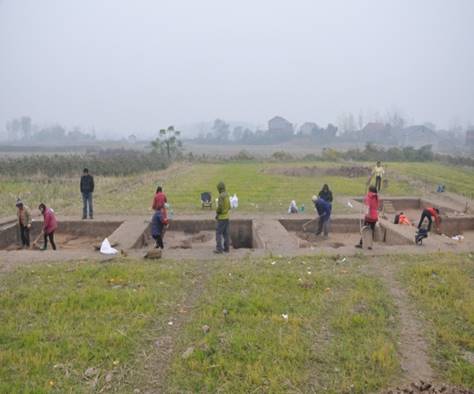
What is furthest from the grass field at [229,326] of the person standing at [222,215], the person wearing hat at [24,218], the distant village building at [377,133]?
the distant village building at [377,133]

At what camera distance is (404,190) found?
69.1 feet

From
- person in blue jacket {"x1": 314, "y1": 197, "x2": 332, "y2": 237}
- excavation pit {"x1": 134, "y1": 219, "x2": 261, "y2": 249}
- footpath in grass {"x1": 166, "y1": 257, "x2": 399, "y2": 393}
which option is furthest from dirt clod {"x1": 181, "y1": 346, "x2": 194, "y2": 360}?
person in blue jacket {"x1": 314, "y1": 197, "x2": 332, "y2": 237}

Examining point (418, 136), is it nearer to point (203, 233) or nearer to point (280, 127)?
point (280, 127)

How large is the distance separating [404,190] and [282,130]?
115 meters

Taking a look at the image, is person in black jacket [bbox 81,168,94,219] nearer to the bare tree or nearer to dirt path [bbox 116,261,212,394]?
dirt path [bbox 116,261,212,394]

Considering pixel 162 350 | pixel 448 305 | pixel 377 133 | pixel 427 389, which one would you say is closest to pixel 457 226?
pixel 448 305

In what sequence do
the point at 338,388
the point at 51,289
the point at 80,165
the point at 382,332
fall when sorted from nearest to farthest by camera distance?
1. the point at 338,388
2. the point at 382,332
3. the point at 51,289
4. the point at 80,165

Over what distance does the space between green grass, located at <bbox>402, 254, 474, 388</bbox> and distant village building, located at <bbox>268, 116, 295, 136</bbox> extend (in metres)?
124

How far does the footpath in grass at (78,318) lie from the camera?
4348 millimetres

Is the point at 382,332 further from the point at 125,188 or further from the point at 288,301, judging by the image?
the point at 125,188

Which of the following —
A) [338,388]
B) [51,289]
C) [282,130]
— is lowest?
[338,388]

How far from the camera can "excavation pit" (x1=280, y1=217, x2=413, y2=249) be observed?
1122 centimetres

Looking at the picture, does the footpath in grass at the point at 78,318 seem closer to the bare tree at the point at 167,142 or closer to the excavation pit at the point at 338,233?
the excavation pit at the point at 338,233

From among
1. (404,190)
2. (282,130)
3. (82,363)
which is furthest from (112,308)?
(282,130)
